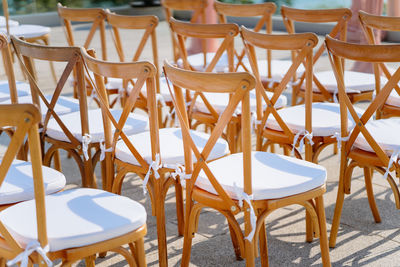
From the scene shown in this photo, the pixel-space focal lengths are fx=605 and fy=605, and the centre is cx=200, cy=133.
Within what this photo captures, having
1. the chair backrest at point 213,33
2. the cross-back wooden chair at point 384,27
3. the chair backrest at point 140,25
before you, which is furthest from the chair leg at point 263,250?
the chair backrest at point 140,25

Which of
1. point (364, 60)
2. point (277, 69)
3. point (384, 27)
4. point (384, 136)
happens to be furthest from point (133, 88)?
point (277, 69)

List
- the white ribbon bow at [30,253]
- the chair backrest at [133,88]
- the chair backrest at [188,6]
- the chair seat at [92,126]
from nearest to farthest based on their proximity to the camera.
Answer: the white ribbon bow at [30,253] → the chair backrest at [133,88] → the chair seat at [92,126] → the chair backrest at [188,6]

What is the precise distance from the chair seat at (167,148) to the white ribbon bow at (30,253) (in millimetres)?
802

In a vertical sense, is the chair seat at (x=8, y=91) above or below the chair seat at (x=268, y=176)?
above

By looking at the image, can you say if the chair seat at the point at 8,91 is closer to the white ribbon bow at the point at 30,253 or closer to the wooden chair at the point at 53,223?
the wooden chair at the point at 53,223

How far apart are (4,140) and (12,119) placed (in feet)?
10.1

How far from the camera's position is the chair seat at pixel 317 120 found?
2.85 meters

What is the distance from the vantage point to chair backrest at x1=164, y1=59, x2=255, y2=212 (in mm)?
1968

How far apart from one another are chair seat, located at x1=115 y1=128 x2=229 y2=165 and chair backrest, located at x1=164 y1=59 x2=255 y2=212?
0.69ft

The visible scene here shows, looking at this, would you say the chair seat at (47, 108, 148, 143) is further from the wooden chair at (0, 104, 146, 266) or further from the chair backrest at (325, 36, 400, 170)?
the chair backrest at (325, 36, 400, 170)

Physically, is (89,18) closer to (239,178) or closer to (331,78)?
(331,78)

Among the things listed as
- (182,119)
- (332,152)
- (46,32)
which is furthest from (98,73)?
(46,32)

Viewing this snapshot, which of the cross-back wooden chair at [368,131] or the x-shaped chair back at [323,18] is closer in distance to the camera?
the cross-back wooden chair at [368,131]

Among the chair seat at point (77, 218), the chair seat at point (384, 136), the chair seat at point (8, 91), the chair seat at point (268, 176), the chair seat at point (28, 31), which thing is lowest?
the chair seat at point (384, 136)
